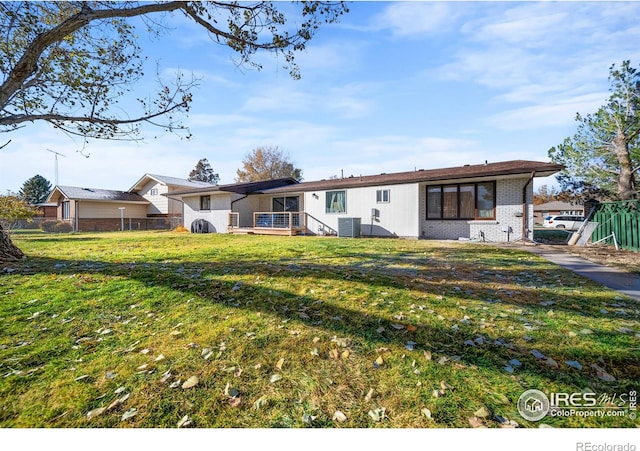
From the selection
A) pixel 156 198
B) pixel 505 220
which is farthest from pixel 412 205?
pixel 156 198

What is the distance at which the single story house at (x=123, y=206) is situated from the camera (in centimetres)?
2695

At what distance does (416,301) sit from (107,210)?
110ft

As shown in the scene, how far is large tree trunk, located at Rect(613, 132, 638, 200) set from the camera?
54.4 feet

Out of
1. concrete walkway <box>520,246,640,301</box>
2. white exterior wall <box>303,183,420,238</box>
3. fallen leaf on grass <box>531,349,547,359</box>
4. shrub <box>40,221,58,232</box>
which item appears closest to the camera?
fallen leaf on grass <box>531,349,547,359</box>

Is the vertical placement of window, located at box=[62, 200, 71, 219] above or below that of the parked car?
above

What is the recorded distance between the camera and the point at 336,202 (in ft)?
55.3

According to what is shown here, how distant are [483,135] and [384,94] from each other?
263 inches

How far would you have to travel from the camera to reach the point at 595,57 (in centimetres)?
746

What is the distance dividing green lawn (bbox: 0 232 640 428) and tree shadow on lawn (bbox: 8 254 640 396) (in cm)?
2

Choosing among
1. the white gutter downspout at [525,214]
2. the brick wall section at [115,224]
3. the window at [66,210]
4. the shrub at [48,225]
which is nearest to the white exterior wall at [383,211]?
the white gutter downspout at [525,214]

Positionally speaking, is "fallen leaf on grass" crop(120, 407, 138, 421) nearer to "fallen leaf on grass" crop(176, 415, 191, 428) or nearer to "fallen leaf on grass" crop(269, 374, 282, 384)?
"fallen leaf on grass" crop(176, 415, 191, 428)

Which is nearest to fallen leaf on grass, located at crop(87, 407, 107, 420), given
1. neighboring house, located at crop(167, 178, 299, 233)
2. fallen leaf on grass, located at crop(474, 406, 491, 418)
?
fallen leaf on grass, located at crop(474, 406, 491, 418)

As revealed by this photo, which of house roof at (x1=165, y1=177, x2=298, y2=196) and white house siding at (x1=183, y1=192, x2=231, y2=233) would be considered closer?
house roof at (x1=165, y1=177, x2=298, y2=196)

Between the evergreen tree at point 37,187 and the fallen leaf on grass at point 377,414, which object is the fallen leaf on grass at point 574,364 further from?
the evergreen tree at point 37,187
